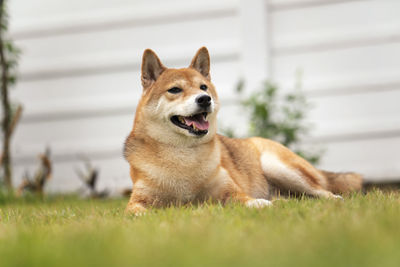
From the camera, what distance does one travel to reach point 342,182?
325cm

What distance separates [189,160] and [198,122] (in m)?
0.26

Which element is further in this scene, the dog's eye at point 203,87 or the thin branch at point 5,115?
the thin branch at point 5,115

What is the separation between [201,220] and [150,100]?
1.20 metres

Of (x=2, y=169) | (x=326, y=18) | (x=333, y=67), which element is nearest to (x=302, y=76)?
(x=333, y=67)

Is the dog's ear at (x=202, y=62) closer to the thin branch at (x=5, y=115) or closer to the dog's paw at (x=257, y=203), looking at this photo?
the dog's paw at (x=257, y=203)

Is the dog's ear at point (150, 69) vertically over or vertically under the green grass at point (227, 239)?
over

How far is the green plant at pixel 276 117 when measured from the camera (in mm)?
4641

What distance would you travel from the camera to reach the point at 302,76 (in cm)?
518

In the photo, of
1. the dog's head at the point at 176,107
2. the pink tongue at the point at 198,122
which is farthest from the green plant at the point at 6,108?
the pink tongue at the point at 198,122

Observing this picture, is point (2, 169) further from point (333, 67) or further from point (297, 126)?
point (333, 67)

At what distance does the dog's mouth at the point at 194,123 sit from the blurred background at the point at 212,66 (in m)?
2.22

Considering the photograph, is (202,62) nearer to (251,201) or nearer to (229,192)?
(229,192)

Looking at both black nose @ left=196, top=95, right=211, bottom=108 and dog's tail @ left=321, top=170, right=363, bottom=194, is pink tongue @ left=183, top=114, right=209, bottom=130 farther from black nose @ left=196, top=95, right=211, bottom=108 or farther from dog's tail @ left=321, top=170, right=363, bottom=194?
dog's tail @ left=321, top=170, right=363, bottom=194

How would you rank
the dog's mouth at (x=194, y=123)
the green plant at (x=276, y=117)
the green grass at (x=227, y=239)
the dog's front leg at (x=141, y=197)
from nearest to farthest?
the green grass at (x=227, y=239), the dog's front leg at (x=141, y=197), the dog's mouth at (x=194, y=123), the green plant at (x=276, y=117)
